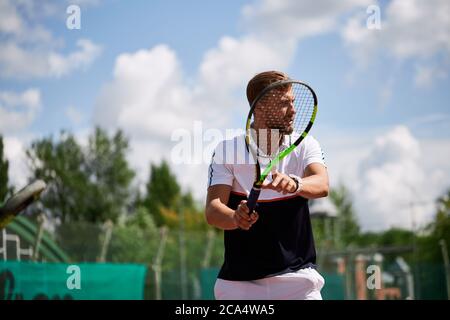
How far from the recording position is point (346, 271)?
Result: 1728cm

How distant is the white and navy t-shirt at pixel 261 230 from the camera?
3111 mm

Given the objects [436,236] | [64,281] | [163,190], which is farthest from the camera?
[163,190]

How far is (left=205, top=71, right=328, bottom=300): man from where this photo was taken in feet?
10.2

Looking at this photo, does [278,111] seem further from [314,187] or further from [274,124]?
[314,187]

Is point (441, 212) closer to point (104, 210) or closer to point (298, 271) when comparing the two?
point (104, 210)

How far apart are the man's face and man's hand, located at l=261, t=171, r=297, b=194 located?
0.40 metres

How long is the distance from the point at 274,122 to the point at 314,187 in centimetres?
38

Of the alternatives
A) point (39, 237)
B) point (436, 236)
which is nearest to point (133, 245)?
point (39, 237)

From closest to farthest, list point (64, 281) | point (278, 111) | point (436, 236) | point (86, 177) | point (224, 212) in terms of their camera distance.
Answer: point (224, 212)
point (278, 111)
point (64, 281)
point (436, 236)
point (86, 177)

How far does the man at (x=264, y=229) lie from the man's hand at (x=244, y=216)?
0.08 metres

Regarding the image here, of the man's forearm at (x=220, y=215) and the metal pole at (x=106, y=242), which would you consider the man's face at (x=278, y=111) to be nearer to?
the man's forearm at (x=220, y=215)

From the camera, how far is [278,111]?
3.20 metres

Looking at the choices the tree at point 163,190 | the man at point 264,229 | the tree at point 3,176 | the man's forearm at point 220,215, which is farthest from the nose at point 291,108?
the tree at point 163,190
